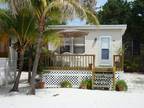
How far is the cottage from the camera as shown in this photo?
774 inches

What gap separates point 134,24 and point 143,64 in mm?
6443

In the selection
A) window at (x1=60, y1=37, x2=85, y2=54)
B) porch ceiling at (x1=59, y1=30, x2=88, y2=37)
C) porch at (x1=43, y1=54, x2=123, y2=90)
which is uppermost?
porch ceiling at (x1=59, y1=30, x2=88, y2=37)

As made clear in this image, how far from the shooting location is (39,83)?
61.6 ft

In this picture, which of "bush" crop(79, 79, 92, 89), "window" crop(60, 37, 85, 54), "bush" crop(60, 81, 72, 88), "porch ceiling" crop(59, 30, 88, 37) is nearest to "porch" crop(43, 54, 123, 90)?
"bush" crop(79, 79, 92, 89)

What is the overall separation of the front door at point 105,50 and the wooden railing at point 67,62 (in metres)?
2.90

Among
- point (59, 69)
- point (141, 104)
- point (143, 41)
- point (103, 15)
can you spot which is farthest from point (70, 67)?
point (103, 15)

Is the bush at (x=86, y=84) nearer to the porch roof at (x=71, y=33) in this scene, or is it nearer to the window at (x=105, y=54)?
the porch roof at (x=71, y=33)

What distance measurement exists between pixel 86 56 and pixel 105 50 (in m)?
3.52

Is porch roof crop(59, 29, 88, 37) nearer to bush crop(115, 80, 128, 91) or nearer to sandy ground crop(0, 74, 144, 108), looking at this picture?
bush crop(115, 80, 128, 91)

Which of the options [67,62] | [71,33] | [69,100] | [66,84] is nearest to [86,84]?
[66,84]

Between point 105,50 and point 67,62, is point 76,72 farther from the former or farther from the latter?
point 105,50

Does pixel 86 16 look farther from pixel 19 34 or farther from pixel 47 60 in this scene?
pixel 47 60

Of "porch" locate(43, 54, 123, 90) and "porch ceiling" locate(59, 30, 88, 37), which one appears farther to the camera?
"porch ceiling" locate(59, 30, 88, 37)

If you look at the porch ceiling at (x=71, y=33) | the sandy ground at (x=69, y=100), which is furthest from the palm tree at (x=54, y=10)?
the porch ceiling at (x=71, y=33)
